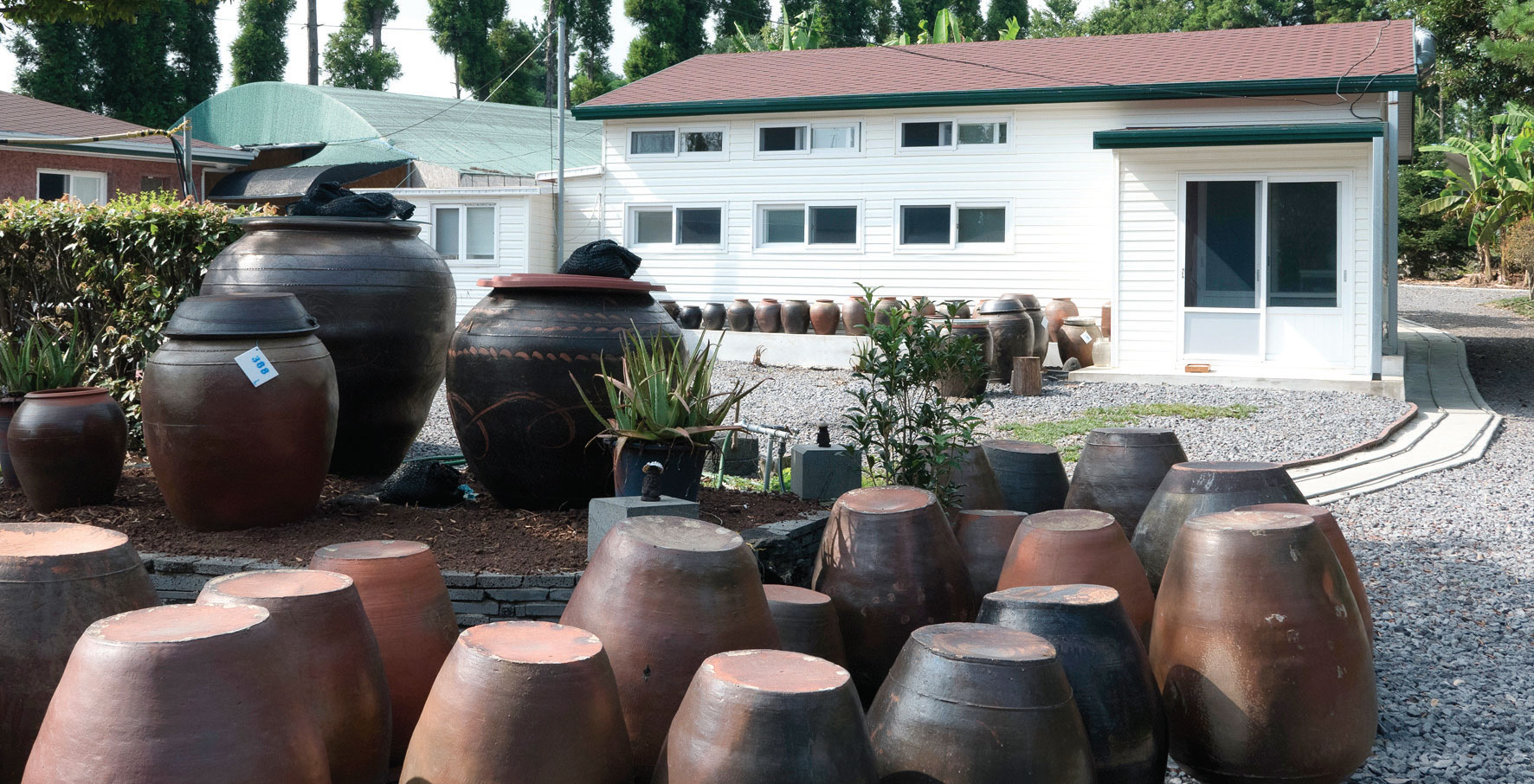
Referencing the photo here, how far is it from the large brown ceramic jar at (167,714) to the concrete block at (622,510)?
1769 millimetres

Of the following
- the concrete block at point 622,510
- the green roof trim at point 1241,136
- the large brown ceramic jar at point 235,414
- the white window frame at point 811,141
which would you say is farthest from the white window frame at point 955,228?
the concrete block at point 622,510

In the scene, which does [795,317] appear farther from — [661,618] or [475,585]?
[661,618]

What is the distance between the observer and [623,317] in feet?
17.0

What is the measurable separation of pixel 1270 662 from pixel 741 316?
15.2m

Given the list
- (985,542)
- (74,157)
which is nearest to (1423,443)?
(985,542)

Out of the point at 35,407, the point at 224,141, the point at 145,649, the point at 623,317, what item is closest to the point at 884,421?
the point at 623,317

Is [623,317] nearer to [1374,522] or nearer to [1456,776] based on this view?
[1456,776]

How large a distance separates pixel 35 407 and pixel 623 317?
2650 millimetres

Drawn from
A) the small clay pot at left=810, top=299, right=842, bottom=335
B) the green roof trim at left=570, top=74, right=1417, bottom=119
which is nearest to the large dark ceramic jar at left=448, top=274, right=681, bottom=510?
the small clay pot at left=810, top=299, right=842, bottom=335

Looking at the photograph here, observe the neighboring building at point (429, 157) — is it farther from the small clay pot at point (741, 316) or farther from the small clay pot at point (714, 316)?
the small clay pot at point (741, 316)

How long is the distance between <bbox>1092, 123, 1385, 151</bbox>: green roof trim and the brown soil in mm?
9870

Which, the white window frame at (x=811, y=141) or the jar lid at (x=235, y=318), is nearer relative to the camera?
the jar lid at (x=235, y=318)

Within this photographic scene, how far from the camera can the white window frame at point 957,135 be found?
1766cm

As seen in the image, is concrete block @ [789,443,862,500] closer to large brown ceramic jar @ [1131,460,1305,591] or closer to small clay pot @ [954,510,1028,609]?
small clay pot @ [954,510,1028,609]
